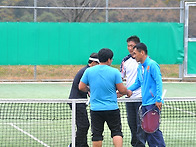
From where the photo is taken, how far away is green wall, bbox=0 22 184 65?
16.9 m

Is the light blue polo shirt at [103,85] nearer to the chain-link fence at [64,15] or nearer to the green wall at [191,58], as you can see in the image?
the chain-link fence at [64,15]

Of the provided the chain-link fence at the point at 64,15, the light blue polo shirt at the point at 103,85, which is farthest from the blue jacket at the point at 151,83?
the chain-link fence at the point at 64,15

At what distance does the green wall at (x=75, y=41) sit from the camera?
16.9 m

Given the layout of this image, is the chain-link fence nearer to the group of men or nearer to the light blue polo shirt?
the group of men

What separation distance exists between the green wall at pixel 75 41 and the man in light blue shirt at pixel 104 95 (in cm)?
1070

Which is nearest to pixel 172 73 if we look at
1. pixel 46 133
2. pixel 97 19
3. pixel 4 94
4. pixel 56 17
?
pixel 97 19

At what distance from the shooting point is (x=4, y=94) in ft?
46.3

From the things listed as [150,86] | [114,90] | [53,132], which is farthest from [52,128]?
[150,86]

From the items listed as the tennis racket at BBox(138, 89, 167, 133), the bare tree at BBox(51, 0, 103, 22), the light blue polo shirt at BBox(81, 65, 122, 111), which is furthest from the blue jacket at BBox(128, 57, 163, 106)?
the bare tree at BBox(51, 0, 103, 22)

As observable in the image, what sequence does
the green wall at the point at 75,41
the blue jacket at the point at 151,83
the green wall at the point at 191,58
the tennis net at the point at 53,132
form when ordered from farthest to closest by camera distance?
the green wall at the point at 191,58 → the green wall at the point at 75,41 → the tennis net at the point at 53,132 → the blue jacket at the point at 151,83

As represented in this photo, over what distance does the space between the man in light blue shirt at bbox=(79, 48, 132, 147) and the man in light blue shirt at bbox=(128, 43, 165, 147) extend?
38cm

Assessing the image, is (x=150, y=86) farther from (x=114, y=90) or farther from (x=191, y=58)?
(x=191, y=58)

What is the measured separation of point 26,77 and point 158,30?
5.40 metres

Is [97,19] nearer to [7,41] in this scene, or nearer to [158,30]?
[158,30]
